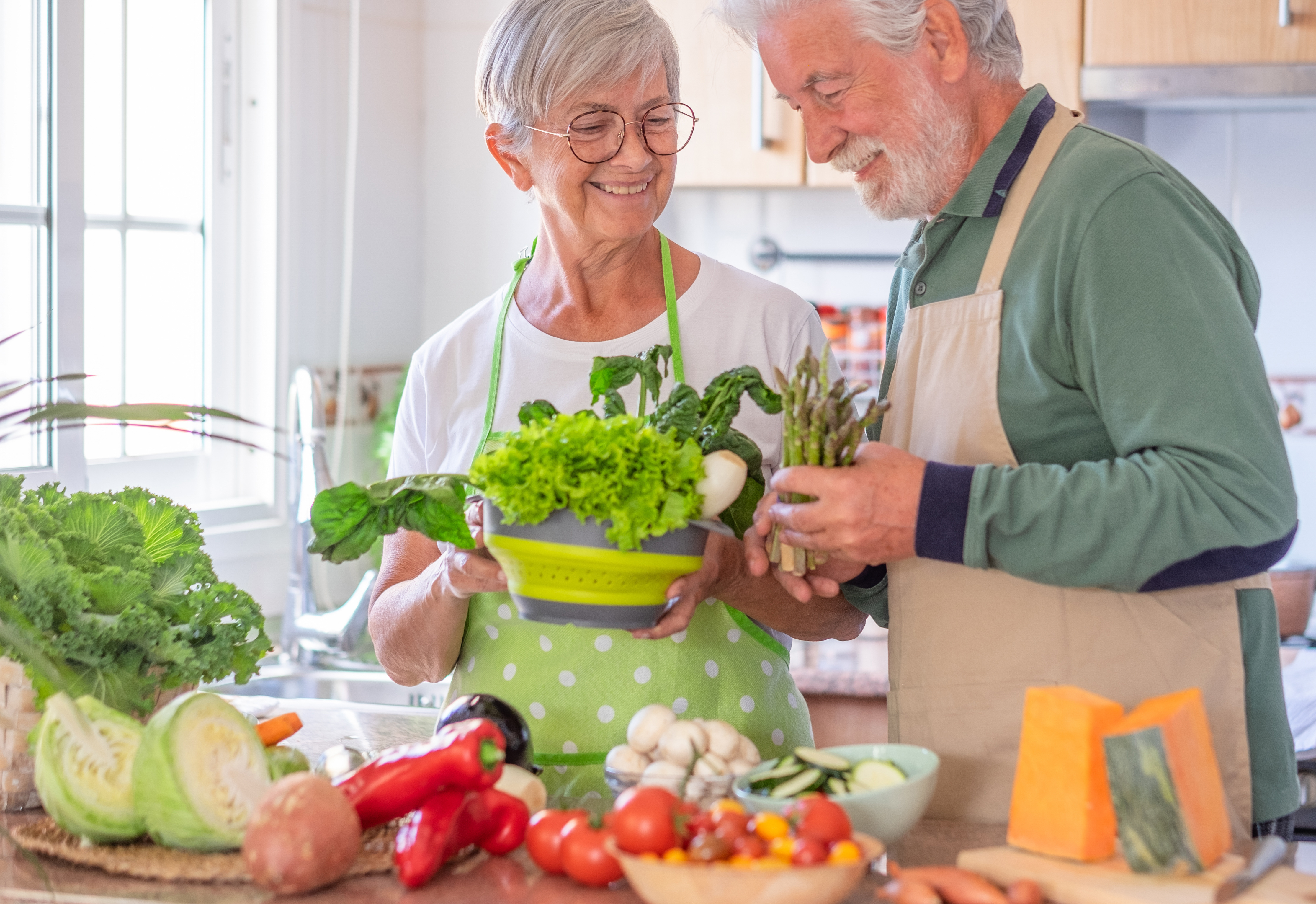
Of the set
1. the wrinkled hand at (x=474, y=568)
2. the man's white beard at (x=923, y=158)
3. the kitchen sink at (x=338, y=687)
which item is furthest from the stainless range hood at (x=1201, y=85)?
the wrinkled hand at (x=474, y=568)

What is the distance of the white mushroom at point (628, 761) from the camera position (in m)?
1.20

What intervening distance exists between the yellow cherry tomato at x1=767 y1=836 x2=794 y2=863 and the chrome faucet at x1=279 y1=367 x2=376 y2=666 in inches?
65.9

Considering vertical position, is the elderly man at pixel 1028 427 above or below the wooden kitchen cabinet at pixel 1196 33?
below

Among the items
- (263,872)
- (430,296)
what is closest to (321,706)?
(263,872)

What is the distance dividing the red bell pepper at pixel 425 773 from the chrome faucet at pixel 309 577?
1.42 meters

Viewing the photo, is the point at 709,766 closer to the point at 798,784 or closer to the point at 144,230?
the point at 798,784

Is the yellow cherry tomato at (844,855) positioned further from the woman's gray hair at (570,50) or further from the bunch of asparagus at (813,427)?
the woman's gray hair at (570,50)

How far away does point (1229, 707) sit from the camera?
1271mm

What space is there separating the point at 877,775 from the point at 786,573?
0.95 feet

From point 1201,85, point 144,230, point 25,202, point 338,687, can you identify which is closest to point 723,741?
point 338,687

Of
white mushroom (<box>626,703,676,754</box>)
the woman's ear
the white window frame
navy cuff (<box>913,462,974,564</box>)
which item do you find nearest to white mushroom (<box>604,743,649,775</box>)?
white mushroom (<box>626,703,676,754</box>)

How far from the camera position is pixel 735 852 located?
98cm

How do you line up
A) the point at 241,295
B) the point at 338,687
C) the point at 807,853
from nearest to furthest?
the point at 807,853, the point at 338,687, the point at 241,295

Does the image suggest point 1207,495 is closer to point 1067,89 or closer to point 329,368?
point 1067,89
